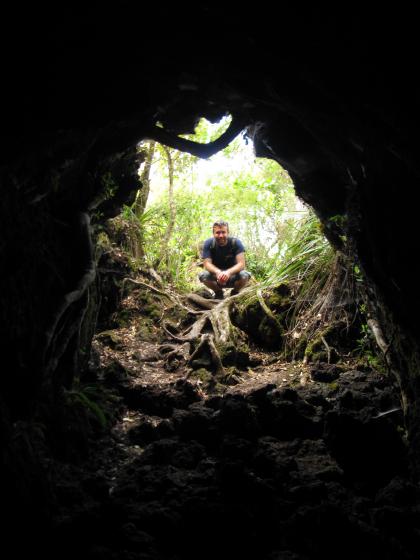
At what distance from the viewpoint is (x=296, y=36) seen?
8.65 ft

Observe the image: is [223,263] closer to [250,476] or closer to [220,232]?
[220,232]

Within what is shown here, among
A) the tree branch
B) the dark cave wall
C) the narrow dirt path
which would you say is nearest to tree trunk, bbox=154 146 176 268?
the narrow dirt path

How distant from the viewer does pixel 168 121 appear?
4301 millimetres

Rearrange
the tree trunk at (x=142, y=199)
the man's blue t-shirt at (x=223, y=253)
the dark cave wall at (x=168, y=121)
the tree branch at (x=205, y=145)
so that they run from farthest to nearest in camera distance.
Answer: the tree trunk at (x=142, y=199)
the man's blue t-shirt at (x=223, y=253)
the tree branch at (x=205, y=145)
the dark cave wall at (x=168, y=121)

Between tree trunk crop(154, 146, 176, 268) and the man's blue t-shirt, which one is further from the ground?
tree trunk crop(154, 146, 176, 268)

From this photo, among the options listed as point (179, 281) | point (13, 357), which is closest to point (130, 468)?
point (13, 357)

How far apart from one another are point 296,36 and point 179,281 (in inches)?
286

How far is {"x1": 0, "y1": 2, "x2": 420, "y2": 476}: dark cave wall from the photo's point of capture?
2.54 metres

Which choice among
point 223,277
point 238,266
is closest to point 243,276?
point 238,266

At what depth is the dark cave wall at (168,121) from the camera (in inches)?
100

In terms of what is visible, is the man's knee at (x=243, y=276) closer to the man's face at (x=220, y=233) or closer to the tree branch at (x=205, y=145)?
the man's face at (x=220, y=233)

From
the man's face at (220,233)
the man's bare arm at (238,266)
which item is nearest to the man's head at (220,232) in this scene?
the man's face at (220,233)

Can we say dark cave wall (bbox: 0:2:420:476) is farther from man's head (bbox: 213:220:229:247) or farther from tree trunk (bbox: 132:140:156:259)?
tree trunk (bbox: 132:140:156:259)

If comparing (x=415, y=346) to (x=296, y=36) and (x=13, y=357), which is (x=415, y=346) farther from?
(x=13, y=357)
